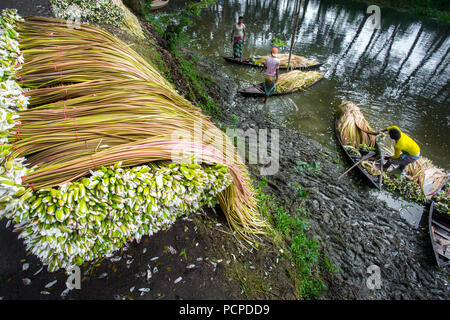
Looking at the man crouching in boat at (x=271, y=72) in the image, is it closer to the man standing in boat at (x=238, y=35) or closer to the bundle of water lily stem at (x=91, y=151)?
the man standing in boat at (x=238, y=35)

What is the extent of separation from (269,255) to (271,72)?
615 centimetres

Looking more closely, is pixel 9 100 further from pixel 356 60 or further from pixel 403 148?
pixel 356 60

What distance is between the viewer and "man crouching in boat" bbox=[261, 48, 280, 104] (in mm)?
7034

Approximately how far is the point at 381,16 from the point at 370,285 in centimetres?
2848

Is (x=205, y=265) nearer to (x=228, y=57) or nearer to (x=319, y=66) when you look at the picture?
(x=228, y=57)

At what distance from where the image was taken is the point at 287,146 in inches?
240

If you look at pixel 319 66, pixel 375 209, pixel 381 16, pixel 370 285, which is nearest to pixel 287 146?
pixel 375 209

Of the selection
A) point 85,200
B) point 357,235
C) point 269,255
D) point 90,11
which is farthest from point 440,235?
point 90,11

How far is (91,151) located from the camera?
1.93 meters

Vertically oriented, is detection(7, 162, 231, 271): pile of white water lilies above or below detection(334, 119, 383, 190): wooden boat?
above

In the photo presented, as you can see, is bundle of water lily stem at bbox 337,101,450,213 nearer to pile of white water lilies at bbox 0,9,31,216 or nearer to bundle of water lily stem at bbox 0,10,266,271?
bundle of water lily stem at bbox 0,10,266,271

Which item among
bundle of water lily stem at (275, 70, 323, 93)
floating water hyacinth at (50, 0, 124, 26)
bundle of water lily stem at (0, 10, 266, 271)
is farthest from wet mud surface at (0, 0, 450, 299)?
bundle of water lily stem at (275, 70, 323, 93)

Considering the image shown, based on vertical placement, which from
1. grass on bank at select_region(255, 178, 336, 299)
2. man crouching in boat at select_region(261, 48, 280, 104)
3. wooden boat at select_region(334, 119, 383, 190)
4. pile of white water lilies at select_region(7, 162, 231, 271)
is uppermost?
pile of white water lilies at select_region(7, 162, 231, 271)

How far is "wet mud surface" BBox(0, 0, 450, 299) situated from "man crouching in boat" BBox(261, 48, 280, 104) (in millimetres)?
1011
